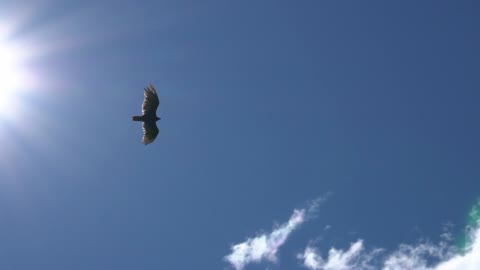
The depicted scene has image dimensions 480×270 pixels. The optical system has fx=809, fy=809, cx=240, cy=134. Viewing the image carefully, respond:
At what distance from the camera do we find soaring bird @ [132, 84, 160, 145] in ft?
207

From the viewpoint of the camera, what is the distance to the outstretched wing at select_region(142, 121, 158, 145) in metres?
64.4

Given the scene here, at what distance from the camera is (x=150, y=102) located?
63.2m

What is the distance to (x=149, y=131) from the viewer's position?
64562mm

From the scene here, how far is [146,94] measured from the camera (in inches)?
2486

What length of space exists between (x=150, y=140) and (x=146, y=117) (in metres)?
2.01

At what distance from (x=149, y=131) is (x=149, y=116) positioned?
1.38 m

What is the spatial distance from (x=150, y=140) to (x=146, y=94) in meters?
3.89

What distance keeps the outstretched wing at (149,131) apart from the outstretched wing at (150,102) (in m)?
1.04

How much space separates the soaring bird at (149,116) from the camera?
6306 cm

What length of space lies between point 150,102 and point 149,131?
2640mm

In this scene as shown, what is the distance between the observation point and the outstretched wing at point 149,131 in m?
64.4

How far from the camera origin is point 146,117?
6381 centimetres

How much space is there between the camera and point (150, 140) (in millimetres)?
64625

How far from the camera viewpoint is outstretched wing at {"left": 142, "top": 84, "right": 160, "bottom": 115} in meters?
63.0
